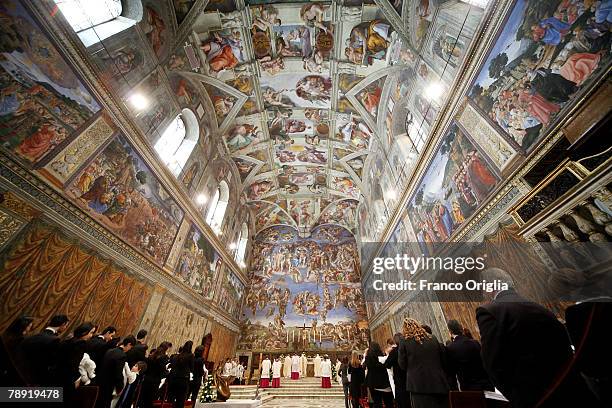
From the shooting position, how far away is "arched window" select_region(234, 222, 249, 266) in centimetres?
1778

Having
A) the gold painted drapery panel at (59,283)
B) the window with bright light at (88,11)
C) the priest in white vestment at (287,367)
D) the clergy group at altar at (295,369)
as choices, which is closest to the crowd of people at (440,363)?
the gold painted drapery panel at (59,283)

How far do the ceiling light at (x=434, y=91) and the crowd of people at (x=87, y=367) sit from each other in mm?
9284

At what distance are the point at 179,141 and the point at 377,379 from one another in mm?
10629

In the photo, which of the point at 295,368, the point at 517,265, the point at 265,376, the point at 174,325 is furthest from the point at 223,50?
the point at 295,368

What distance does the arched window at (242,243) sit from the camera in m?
17.8

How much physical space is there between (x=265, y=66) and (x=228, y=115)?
297cm

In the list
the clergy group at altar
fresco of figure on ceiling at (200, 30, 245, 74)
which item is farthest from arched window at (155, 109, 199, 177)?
the clergy group at altar

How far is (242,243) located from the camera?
19.0 m

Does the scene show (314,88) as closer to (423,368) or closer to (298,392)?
(423,368)

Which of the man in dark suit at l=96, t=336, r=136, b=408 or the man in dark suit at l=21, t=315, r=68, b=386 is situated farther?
the man in dark suit at l=96, t=336, r=136, b=408

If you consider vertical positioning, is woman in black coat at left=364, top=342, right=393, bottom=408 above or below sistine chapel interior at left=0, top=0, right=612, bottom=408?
below

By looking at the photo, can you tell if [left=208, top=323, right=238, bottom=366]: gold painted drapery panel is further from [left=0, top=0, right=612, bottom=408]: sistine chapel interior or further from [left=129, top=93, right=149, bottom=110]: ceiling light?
→ [left=129, top=93, right=149, bottom=110]: ceiling light

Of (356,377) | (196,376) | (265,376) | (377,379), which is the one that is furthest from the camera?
(265,376)

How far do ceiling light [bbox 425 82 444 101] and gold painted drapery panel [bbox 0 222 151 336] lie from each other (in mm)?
10279
